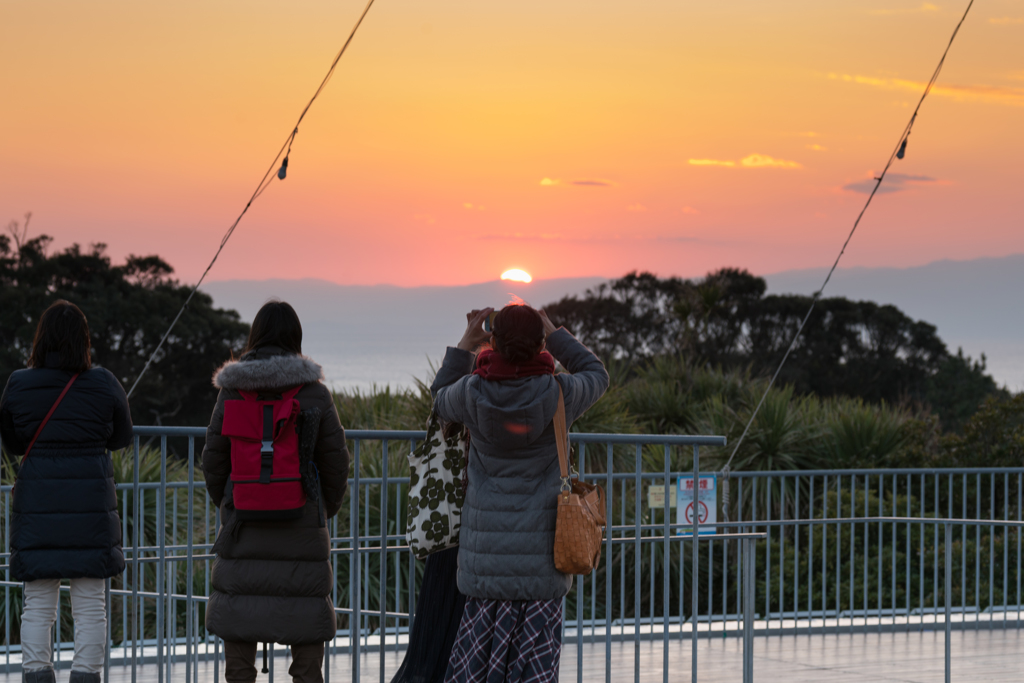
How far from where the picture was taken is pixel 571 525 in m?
4.35

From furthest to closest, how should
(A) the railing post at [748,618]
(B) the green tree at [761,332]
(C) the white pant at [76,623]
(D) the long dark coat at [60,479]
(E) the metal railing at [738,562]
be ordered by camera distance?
(B) the green tree at [761,332] → (E) the metal railing at [738,562] → (A) the railing post at [748,618] → (C) the white pant at [76,623] → (D) the long dark coat at [60,479]

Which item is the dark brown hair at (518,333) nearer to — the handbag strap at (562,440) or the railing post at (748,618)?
the handbag strap at (562,440)

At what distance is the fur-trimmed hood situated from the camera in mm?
4332

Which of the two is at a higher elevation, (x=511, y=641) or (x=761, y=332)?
(x=761, y=332)

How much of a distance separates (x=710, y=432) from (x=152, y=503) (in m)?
8.31

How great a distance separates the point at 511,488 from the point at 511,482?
0.02 meters

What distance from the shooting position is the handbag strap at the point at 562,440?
4.38 m

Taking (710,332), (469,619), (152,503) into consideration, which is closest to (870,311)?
(710,332)

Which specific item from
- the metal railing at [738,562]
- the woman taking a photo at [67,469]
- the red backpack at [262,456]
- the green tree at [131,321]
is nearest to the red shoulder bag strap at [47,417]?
the woman taking a photo at [67,469]

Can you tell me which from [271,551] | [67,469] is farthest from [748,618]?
[67,469]

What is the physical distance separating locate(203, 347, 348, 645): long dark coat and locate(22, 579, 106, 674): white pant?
2.79ft

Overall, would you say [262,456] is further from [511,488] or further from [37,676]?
[37,676]

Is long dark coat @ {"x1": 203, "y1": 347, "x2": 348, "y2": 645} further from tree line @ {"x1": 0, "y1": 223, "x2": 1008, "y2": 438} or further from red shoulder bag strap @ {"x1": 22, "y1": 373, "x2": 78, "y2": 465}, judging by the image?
tree line @ {"x1": 0, "y1": 223, "x2": 1008, "y2": 438}

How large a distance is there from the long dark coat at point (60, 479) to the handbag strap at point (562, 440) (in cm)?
190
